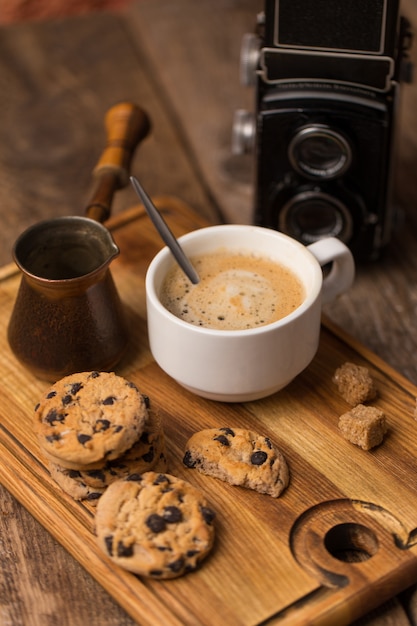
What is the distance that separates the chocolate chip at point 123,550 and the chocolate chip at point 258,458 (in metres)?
0.19

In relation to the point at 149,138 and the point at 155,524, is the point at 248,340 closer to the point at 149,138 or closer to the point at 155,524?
the point at 155,524

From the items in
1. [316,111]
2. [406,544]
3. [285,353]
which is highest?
[316,111]

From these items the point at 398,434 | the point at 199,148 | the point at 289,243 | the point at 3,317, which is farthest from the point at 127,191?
the point at 398,434

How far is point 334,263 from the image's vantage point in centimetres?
127

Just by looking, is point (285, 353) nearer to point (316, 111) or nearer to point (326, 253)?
point (326, 253)

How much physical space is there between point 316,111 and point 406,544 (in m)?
0.61

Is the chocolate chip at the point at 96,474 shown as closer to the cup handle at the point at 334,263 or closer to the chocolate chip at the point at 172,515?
the chocolate chip at the point at 172,515

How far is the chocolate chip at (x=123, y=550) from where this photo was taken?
0.99 meters

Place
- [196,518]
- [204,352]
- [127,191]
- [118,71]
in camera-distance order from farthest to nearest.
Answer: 1. [118,71]
2. [127,191]
3. [204,352]
4. [196,518]

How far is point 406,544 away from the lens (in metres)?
1.05

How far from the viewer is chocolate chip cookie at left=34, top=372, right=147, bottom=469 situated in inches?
40.5

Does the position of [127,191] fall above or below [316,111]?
below

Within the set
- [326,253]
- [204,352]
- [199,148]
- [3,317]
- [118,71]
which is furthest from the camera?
[118,71]

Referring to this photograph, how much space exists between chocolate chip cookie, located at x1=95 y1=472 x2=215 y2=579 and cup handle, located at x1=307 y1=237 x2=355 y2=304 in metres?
0.38
